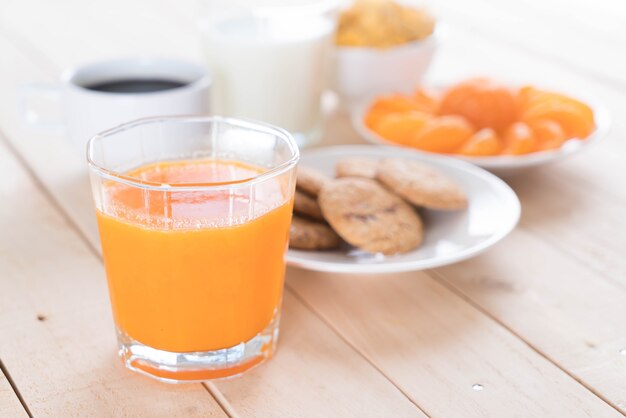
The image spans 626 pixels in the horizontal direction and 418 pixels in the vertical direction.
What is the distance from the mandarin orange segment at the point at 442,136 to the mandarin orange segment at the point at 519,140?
0.18 ft

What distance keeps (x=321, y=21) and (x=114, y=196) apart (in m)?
0.69

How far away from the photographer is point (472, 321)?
2.85ft

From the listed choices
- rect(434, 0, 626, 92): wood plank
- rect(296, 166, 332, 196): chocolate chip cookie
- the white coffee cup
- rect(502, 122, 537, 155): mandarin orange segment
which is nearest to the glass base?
rect(296, 166, 332, 196): chocolate chip cookie

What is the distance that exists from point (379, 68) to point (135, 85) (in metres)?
0.39

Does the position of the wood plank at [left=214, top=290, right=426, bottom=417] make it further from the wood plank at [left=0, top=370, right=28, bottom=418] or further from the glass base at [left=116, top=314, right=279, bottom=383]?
the wood plank at [left=0, top=370, right=28, bottom=418]

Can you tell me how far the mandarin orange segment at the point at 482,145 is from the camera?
45.4 inches

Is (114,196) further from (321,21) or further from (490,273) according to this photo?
(321,21)

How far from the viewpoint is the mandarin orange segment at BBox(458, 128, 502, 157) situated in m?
1.15

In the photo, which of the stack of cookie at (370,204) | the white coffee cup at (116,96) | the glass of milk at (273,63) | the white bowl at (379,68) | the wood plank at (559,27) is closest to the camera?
the stack of cookie at (370,204)

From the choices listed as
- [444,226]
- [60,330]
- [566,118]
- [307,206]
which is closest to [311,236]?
[307,206]

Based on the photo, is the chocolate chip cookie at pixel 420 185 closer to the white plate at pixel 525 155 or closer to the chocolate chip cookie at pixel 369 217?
the chocolate chip cookie at pixel 369 217

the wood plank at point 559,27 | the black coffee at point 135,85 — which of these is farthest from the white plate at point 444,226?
the wood plank at point 559,27

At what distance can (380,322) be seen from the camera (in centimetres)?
87

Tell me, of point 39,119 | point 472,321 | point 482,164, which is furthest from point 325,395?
point 39,119
